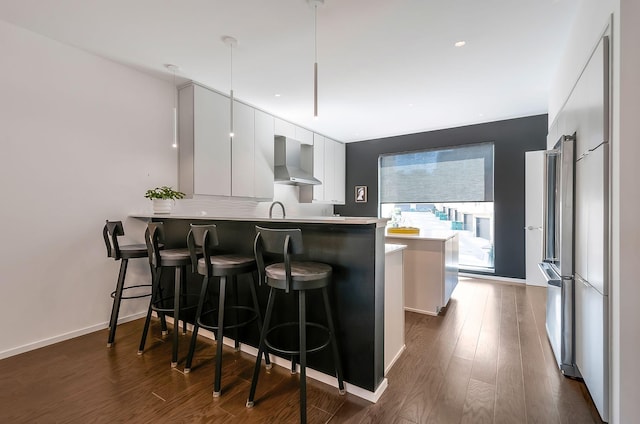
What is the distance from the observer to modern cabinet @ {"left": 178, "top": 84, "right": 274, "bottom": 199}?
335cm

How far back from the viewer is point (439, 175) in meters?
5.35

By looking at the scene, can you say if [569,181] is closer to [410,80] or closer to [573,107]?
[573,107]

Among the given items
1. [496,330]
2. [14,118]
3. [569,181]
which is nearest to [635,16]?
[569,181]

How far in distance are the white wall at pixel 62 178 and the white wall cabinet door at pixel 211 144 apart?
1.68 ft

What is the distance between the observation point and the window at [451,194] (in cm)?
498

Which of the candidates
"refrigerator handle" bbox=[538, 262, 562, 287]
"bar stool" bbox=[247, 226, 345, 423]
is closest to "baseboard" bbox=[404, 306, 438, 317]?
"refrigerator handle" bbox=[538, 262, 562, 287]

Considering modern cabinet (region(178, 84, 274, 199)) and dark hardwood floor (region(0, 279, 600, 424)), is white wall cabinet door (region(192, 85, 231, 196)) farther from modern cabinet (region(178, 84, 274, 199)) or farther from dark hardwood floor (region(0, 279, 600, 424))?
dark hardwood floor (region(0, 279, 600, 424))

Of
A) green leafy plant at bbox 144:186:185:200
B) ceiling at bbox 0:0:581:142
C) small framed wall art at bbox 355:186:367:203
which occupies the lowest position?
green leafy plant at bbox 144:186:185:200

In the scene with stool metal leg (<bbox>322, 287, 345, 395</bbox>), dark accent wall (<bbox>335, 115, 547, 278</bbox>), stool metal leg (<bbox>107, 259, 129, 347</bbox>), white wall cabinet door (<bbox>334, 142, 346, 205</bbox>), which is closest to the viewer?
stool metal leg (<bbox>322, 287, 345, 395</bbox>)

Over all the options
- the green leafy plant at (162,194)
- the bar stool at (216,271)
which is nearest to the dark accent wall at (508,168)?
the bar stool at (216,271)

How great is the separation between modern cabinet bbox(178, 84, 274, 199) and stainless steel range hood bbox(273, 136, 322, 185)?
1.08 feet

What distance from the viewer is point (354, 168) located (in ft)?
21.0

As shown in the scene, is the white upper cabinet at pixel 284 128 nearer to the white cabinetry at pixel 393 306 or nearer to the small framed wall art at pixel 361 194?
the small framed wall art at pixel 361 194

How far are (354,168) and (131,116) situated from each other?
14.4 feet
